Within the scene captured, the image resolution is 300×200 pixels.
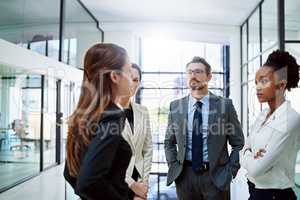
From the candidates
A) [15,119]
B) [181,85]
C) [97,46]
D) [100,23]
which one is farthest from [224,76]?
[97,46]

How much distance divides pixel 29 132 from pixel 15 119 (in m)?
0.33

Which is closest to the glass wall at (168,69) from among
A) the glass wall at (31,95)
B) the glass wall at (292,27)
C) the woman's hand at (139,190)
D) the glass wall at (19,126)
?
the glass wall at (31,95)

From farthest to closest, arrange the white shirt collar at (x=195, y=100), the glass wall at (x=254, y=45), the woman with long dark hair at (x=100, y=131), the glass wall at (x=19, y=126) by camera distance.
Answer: the glass wall at (x=254, y=45) → the glass wall at (x=19, y=126) → the white shirt collar at (x=195, y=100) → the woman with long dark hair at (x=100, y=131)

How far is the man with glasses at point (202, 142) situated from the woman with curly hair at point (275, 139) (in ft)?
1.69

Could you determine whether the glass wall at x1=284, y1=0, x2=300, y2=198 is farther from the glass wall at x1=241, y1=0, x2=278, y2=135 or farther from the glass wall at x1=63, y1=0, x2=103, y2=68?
the glass wall at x1=63, y1=0, x2=103, y2=68

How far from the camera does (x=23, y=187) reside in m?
2.87

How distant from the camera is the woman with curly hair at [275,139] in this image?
4.93 feet

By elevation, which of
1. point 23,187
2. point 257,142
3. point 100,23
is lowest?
point 23,187

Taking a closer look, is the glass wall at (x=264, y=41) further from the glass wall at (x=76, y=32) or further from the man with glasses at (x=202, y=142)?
the glass wall at (x=76, y=32)

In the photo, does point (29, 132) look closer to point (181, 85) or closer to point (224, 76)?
point (181, 85)

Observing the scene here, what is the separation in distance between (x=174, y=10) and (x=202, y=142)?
3327 mm

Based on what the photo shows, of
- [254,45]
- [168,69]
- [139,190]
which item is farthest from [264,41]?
[139,190]

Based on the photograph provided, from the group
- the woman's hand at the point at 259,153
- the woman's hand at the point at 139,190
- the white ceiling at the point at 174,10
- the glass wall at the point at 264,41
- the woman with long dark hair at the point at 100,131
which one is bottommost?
the woman's hand at the point at 139,190

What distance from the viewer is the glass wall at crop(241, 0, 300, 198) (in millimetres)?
3287
